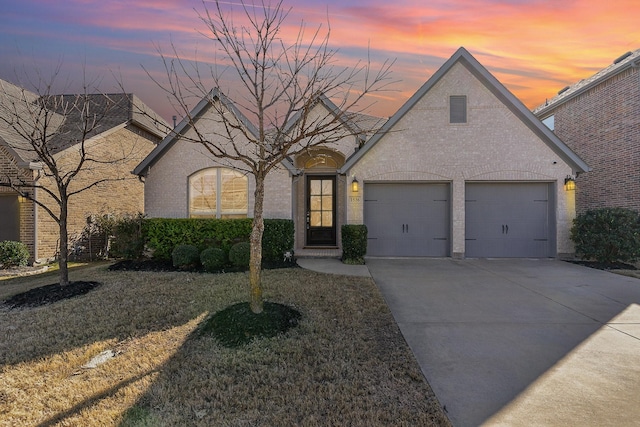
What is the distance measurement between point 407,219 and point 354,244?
232cm

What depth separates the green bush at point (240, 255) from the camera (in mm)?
8633

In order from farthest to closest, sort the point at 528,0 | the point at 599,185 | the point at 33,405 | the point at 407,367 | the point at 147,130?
1. the point at 147,130
2. the point at 599,185
3. the point at 528,0
4. the point at 407,367
5. the point at 33,405

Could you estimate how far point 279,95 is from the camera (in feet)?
→ 16.5

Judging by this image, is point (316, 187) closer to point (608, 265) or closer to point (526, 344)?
point (526, 344)

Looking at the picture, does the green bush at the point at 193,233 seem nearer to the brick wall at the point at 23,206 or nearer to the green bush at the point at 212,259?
the green bush at the point at 212,259

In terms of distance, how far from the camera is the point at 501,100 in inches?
405

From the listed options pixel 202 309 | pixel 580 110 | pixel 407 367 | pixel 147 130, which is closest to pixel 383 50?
pixel 407 367

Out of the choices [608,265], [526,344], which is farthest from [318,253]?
[608,265]

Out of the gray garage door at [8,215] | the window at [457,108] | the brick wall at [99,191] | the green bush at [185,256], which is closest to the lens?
the green bush at [185,256]

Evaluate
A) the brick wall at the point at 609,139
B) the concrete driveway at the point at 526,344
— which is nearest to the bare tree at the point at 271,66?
the concrete driveway at the point at 526,344

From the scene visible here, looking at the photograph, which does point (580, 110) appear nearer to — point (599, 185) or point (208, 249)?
point (599, 185)

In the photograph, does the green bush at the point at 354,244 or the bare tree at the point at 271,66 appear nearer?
the bare tree at the point at 271,66

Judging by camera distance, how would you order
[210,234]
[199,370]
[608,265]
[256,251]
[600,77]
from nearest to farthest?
1. [199,370]
2. [256,251]
3. [608,265]
4. [210,234]
5. [600,77]

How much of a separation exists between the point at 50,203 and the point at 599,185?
20.1 m
